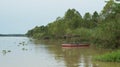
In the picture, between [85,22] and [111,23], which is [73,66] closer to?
[111,23]

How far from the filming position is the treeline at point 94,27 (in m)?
43.9

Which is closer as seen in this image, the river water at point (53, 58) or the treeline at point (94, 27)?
the river water at point (53, 58)

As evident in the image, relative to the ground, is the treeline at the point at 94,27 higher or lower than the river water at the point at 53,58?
higher

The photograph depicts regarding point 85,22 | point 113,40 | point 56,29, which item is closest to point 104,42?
point 113,40

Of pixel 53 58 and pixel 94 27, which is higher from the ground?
pixel 94 27

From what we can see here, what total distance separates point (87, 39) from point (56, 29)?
91.0 feet

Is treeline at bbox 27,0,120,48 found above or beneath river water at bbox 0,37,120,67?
above

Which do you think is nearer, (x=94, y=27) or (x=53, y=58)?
(x=53, y=58)

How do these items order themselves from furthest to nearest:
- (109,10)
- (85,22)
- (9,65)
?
(85,22) → (109,10) → (9,65)

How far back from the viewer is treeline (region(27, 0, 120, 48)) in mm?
43875

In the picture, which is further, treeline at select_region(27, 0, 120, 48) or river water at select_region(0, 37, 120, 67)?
treeline at select_region(27, 0, 120, 48)

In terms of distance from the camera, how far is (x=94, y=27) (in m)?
74.1

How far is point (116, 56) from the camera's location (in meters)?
27.9

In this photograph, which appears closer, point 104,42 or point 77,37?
point 104,42
